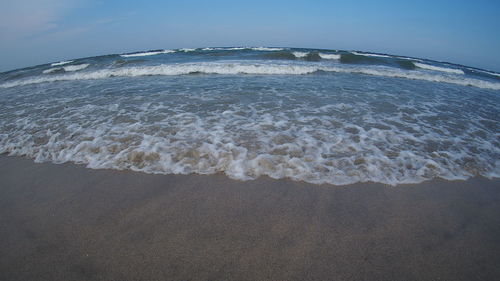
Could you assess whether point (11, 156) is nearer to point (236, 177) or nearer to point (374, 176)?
point (236, 177)

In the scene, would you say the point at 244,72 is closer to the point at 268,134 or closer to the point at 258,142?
the point at 268,134

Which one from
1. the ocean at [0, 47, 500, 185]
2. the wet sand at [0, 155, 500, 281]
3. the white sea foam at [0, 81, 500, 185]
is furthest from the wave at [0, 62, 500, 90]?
the wet sand at [0, 155, 500, 281]

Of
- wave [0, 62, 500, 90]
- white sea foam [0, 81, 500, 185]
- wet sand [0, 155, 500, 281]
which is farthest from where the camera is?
wave [0, 62, 500, 90]

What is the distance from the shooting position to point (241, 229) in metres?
2.28

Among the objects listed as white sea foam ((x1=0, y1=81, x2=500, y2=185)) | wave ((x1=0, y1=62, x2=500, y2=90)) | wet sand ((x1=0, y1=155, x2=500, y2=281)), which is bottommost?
wet sand ((x1=0, y1=155, x2=500, y2=281))

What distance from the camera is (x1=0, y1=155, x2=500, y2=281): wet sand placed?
6.18 feet

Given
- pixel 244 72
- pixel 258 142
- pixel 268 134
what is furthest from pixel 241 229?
pixel 244 72

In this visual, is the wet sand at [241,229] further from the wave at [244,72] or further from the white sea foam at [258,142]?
the wave at [244,72]

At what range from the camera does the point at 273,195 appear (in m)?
2.77

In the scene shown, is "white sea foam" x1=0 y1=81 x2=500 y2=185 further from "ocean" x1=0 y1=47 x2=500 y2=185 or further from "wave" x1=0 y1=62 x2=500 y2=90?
"wave" x1=0 y1=62 x2=500 y2=90

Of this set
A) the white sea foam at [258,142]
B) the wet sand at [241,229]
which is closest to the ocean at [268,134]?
the white sea foam at [258,142]

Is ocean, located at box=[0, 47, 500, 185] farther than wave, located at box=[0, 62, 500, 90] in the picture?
No

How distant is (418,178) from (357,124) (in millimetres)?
2004

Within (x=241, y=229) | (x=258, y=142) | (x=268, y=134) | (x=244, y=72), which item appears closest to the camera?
(x=241, y=229)
